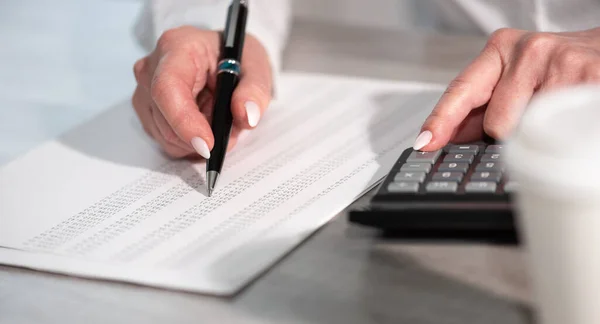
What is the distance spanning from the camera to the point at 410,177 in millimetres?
503

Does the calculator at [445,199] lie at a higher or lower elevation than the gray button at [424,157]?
lower

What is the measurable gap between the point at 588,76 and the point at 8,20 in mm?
839

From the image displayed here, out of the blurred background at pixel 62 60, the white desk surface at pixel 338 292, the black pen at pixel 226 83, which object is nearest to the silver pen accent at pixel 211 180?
the black pen at pixel 226 83

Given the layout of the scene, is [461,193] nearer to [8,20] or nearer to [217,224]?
[217,224]

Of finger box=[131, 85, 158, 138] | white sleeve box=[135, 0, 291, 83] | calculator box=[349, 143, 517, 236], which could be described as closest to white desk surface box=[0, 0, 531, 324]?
calculator box=[349, 143, 517, 236]

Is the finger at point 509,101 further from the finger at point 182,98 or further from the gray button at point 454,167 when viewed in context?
the finger at point 182,98

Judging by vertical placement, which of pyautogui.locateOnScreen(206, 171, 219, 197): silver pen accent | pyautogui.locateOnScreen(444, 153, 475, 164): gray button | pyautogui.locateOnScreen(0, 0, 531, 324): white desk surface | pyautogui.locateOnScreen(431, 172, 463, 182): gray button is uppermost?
pyautogui.locateOnScreen(444, 153, 475, 164): gray button

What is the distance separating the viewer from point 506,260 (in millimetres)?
445

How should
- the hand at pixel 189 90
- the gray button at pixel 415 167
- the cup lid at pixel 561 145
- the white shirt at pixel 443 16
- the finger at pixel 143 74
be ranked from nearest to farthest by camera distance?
1. the cup lid at pixel 561 145
2. the gray button at pixel 415 167
3. the hand at pixel 189 90
4. the finger at pixel 143 74
5. the white shirt at pixel 443 16

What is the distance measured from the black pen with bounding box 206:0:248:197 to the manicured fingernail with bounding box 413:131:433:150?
15 cm

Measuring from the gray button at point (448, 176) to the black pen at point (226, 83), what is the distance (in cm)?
17

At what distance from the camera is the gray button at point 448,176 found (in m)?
0.49

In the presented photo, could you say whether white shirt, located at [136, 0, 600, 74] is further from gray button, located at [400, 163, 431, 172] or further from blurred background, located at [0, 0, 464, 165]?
gray button, located at [400, 163, 431, 172]

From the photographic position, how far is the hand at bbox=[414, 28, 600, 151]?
1.92 feet
